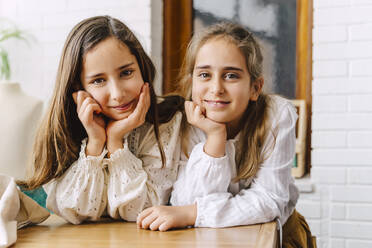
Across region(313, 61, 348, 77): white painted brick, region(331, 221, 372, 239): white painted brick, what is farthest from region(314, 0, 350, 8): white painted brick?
region(331, 221, 372, 239): white painted brick

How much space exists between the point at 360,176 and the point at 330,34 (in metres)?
0.63

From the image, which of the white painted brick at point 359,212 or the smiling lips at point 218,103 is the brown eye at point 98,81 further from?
the white painted brick at point 359,212

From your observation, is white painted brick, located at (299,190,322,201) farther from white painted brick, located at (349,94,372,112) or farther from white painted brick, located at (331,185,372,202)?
white painted brick, located at (349,94,372,112)

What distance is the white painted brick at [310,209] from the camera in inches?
77.9

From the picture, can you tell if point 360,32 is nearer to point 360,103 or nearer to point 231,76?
point 360,103

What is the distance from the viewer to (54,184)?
1147 mm

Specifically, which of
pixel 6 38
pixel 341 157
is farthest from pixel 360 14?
pixel 6 38

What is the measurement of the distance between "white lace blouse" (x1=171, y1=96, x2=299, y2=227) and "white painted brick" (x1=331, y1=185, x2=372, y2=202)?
0.83 metres

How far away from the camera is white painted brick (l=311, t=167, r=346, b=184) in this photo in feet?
6.39

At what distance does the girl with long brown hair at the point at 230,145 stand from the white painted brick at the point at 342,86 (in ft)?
2.64

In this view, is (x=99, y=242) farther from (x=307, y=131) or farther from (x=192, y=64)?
(x=307, y=131)

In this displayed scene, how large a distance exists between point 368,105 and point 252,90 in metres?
0.92

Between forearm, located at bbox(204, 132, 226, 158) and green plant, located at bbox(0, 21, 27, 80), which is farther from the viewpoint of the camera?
green plant, located at bbox(0, 21, 27, 80)

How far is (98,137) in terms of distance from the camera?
1.11 m
